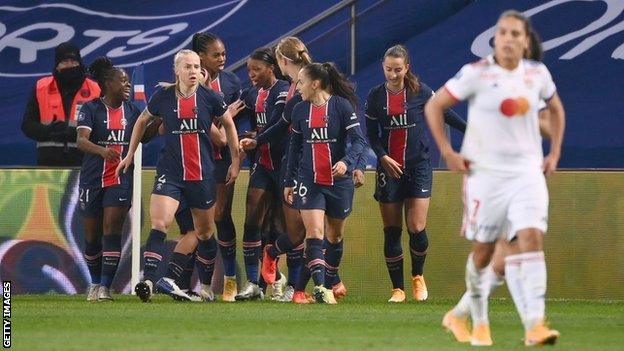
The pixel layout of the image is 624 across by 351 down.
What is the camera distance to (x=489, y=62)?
9.57 m

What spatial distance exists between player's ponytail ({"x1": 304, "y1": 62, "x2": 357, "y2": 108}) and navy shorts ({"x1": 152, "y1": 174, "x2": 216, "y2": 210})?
1.26 meters

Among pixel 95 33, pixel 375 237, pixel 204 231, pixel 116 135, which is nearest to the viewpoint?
pixel 204 231

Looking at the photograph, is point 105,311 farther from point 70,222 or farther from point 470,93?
point 470,93

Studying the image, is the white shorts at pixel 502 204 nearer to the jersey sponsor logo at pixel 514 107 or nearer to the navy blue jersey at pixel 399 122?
the jersey sponsor logo at pixel 514 107

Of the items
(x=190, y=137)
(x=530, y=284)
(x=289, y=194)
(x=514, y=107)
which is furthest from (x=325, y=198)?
(x=530, y=284)

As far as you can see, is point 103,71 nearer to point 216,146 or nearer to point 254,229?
point 216,146

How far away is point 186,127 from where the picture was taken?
1366 cm

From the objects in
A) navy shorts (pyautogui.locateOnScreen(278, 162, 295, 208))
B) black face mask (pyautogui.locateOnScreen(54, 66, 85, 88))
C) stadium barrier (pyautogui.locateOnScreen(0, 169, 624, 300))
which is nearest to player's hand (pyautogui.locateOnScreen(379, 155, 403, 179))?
navy shorts (pyautogui.locateOnScreen(278, 162, 295, 208))

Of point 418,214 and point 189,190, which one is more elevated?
point 189,190

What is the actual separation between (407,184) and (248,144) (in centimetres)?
148

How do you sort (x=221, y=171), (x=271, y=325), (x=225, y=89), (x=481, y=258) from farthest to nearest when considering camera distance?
(x=225, y=89) < (x=221, y=171) < (x=271, y=325) < (x=481, y=258)

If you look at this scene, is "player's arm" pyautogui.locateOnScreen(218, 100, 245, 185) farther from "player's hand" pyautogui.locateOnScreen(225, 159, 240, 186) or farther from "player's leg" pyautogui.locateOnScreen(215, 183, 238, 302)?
"player's leg" pyautogui.locateOnScreen(215, 183, 238, 302)

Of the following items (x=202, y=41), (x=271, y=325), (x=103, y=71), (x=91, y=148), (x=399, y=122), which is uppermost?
(x=202, y=41)

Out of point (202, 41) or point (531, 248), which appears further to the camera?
point (202, 41)
